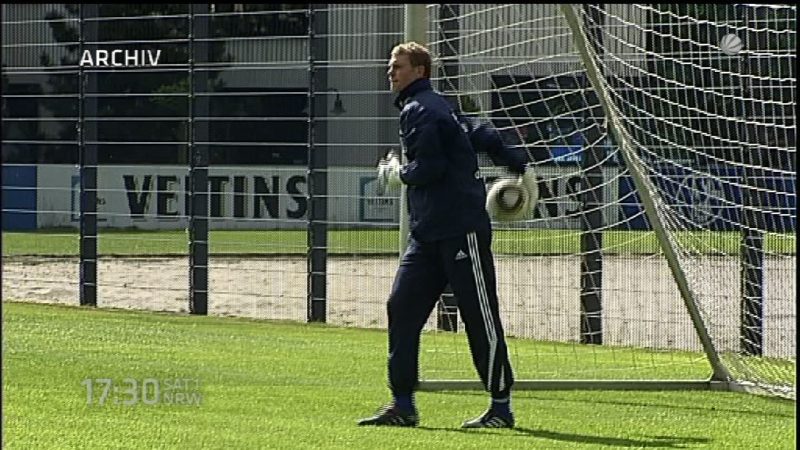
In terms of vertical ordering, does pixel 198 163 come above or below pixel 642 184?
above

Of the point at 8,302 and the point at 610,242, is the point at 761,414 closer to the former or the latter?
the point at 610,242

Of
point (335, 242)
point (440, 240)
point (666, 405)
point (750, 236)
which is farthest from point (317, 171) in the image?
point (440, 240)

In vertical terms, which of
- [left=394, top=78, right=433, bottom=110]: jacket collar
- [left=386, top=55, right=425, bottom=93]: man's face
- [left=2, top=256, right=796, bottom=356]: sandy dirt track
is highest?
[left=386, top=55, right=425, bottom=93]: man's face

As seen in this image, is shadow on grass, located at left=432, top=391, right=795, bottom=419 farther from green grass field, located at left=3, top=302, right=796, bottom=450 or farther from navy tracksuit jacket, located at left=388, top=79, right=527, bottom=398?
navy tracksuit jacket, located at left=388, top=79, right=527, bottom=398

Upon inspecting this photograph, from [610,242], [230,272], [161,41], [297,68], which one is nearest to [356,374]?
[610,242]

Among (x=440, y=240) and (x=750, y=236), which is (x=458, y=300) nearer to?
(x=440, y=240)

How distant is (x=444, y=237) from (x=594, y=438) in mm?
1114

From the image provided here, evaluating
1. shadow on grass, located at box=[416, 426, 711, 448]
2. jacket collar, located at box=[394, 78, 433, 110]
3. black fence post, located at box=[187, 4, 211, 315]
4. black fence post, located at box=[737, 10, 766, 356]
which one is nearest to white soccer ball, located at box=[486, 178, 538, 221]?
jacket collar, located at box=[394, 78, 433, 110]

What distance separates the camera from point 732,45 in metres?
9.80

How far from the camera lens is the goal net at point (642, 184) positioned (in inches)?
381

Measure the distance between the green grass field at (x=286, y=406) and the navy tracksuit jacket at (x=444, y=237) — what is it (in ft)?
1.16

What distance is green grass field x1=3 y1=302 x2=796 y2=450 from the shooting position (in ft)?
23.4

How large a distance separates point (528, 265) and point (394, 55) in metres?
6.02

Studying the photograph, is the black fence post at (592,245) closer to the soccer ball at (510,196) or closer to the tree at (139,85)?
the soccer ball at (510,196)
